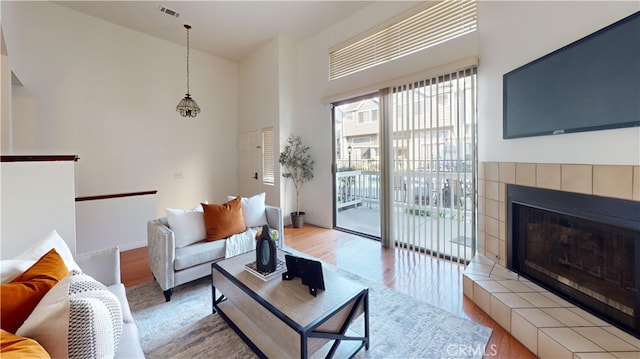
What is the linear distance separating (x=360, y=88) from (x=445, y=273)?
2.76m

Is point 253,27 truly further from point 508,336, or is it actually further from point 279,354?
point 508,336

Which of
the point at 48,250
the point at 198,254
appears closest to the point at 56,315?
the point at 48,250

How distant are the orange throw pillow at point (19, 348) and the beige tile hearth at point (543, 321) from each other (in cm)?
235

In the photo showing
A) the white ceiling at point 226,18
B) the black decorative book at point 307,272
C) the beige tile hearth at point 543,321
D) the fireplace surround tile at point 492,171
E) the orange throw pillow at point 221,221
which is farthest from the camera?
the white ceiling at point 226,18

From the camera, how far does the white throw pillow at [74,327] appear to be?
81 centimetres

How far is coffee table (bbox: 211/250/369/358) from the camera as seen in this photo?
51.2 inches

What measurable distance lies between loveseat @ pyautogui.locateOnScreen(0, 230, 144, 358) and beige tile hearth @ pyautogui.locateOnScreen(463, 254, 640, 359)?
7.28 feet

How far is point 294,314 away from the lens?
1.35m

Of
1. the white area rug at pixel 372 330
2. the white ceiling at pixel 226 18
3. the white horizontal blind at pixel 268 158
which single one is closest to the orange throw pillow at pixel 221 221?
the white area rug at pixel 372 330

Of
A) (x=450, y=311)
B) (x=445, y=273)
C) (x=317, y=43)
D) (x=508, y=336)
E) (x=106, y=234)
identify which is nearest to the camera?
(x=508, y=336)

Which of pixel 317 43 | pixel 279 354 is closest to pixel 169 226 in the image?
pixel 279 354

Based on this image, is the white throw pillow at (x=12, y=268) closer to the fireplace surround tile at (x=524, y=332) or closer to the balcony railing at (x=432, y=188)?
the fireplace surround tile at (x=524, y=332)

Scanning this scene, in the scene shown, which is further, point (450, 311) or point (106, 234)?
point (106, 234)

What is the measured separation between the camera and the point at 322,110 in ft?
14.8
